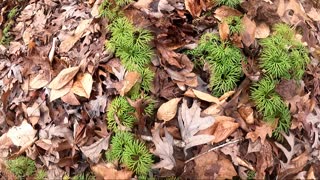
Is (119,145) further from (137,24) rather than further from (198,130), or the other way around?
(137,24)

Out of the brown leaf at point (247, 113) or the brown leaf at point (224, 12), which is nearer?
the brown leaf at point (247, 113)

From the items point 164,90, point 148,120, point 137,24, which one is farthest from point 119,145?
point 137,24

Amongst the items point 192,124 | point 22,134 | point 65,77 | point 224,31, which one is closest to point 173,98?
point 192,124

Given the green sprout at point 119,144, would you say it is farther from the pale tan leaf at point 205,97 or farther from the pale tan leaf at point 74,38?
the pale tan leaf at point 74,38

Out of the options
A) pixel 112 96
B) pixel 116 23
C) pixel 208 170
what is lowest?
pixel 208 170

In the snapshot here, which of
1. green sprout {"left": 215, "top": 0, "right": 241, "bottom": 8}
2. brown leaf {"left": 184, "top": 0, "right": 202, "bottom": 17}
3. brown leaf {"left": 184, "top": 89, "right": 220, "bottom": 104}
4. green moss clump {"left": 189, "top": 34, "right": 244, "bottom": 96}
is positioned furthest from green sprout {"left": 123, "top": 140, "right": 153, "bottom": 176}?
Result: green sprout {"left": 215, "top": 0, "right": 241, "bottom": 8}

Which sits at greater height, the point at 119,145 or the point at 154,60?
the point at 154,60

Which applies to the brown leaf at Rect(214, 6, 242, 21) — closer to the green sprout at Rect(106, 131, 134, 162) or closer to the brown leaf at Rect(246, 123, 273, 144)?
the brown leaf at Rect(246, 123, 273, 144)

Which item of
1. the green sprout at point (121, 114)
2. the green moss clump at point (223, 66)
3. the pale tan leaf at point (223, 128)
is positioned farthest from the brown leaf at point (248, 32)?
the green sprout at point (121, 114)
